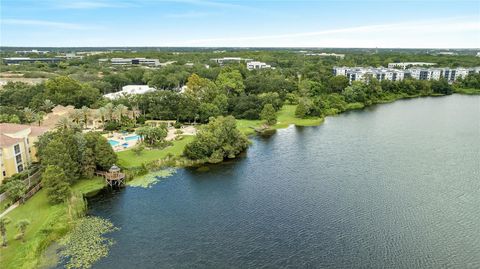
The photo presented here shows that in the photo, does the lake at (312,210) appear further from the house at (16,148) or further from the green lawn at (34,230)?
the house at (16,148)

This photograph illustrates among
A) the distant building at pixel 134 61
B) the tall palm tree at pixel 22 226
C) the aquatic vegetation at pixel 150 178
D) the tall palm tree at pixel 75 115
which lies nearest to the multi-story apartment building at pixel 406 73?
the distant building at pixel 134 61

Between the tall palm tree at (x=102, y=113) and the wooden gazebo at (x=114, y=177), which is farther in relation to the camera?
the tall palm tree at (x=102, y=113)

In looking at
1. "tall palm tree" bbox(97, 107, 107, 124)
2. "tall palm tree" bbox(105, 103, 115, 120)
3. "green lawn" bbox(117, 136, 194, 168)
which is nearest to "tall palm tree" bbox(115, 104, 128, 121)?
"tall palm tree" bbox(105, 103, 115, 120)

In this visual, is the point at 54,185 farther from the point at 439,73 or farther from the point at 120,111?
the point at 439,73

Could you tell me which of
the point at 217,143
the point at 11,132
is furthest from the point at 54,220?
the point at 217,143

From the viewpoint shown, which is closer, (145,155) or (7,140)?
(7,140)

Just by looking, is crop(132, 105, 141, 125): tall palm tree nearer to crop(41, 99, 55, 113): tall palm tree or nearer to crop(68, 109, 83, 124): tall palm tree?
crop(68, 109, 83, 124): tall palm tree

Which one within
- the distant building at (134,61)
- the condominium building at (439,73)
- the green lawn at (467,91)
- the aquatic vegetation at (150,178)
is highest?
the distant building at (134,61)
